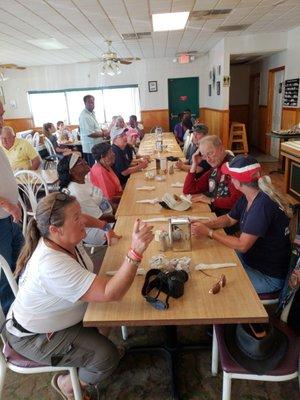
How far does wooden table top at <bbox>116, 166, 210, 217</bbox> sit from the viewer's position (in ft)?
7.54

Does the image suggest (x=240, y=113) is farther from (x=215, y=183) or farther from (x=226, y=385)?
(x=226, y=385)

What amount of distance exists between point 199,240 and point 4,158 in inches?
57.2

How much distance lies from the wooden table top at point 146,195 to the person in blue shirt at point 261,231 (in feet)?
1.84

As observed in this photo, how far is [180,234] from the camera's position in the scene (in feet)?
5.38

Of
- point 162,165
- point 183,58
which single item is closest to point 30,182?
point 162,165

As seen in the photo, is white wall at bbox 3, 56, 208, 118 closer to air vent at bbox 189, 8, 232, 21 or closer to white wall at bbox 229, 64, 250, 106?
white wall at bbox 229, 64, 250, 106

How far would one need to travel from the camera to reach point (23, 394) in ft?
5.79

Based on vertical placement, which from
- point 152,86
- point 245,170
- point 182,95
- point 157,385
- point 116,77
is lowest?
point 157,385

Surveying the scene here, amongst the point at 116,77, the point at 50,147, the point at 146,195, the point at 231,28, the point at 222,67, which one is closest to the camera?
the point at 146,195

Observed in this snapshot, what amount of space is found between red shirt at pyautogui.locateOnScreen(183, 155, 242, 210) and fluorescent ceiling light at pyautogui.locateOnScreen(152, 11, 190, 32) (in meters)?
2.86

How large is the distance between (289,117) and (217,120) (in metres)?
2.10

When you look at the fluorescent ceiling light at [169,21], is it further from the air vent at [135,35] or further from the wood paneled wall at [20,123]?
the wood paneled wall at [20,123]

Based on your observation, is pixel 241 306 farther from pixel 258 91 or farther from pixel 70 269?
pixel 258 91

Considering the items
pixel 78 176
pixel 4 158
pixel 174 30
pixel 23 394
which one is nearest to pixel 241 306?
pixel 23 394
